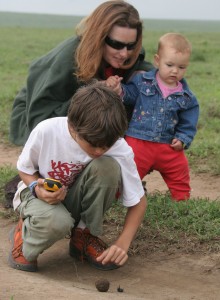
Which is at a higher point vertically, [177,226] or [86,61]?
[86,61]

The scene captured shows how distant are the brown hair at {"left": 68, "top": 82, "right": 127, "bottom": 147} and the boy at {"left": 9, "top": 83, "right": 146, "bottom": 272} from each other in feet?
0.09

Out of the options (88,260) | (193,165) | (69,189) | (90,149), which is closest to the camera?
(90,149)

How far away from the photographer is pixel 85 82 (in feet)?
→ 14.2

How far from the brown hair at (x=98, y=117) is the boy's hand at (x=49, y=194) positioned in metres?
0.32

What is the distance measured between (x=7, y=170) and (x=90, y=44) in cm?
173

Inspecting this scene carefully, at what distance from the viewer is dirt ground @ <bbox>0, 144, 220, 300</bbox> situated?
317cm

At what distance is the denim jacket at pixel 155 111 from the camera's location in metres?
4.57

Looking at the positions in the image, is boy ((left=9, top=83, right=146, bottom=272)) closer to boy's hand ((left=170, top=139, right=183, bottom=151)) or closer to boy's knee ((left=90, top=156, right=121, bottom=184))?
boy's knee ((left=90, top=156, right=121, bottom=184))

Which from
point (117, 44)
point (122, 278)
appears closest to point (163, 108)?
point (117, 44)

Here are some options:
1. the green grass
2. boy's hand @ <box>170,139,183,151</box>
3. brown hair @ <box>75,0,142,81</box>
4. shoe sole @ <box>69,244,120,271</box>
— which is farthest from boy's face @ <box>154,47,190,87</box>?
shoe sole @ <box>69,244,120,271</box>

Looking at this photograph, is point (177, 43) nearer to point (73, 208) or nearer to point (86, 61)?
point (86, 61)

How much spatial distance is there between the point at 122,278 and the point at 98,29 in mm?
1460

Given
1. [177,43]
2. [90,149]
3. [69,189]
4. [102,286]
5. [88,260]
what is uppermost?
[177,43]

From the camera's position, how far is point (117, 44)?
13.9 ft
